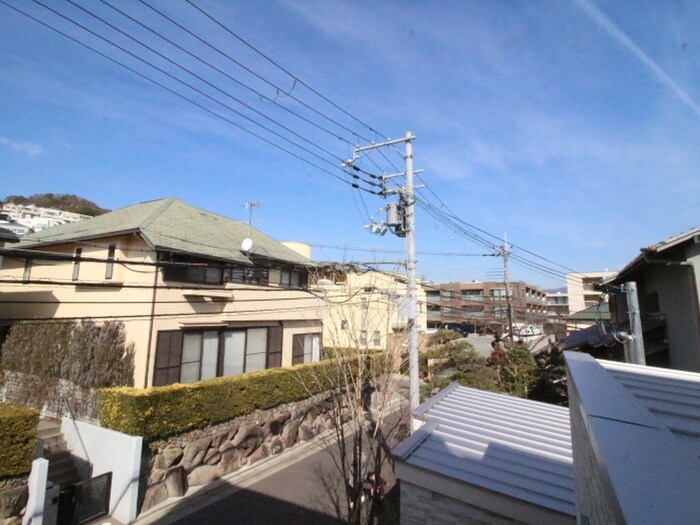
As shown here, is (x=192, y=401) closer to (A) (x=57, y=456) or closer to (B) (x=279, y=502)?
(A) (x=57, y=456)

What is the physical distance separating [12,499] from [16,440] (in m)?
1.19

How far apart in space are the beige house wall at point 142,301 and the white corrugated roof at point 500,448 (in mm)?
5751

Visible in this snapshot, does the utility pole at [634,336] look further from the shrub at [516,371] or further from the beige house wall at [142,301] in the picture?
the beige house wall at [142,301]

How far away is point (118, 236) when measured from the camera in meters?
12.7

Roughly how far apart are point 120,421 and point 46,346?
209 inches

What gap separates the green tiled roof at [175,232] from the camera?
40.8 feet

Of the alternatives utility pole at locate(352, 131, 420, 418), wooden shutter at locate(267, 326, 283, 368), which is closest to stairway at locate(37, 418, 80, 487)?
wooden shutter at locate(267, 326, 283, 368)

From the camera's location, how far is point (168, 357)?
11.7 m

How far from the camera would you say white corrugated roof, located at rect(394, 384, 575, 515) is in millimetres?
4715

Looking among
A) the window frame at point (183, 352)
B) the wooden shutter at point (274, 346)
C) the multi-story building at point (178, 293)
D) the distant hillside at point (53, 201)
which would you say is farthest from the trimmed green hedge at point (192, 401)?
the distant hillside at point (53, 201)

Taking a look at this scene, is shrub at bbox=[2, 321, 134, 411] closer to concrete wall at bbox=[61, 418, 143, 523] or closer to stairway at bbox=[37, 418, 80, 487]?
stairway at bbox=[37, 418, 80, 487]

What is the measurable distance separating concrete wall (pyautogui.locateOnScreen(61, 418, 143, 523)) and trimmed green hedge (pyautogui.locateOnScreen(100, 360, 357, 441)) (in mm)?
326

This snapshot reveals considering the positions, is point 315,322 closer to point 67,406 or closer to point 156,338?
point 156,338

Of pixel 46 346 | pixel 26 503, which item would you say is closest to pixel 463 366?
pixel 26 503
